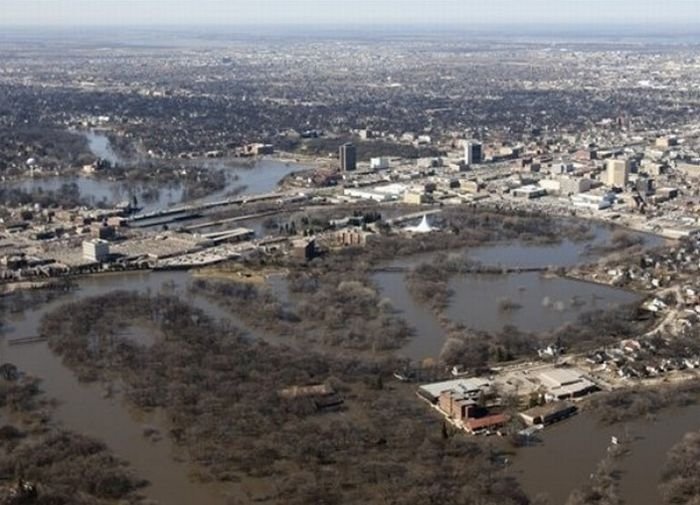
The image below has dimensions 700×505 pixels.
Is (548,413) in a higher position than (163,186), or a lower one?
higher

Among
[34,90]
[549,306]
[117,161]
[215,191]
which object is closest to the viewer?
[549,306]

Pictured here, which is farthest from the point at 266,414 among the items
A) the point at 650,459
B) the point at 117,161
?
the point at 117,161

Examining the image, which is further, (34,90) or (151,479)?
(34,90)

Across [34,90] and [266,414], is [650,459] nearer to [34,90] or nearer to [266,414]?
[266,414]

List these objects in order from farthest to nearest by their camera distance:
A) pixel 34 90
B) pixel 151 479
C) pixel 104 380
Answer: pixel 34 90, pixel 104 380, pixel 151 479

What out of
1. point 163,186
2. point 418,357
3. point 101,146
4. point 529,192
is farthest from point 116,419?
point 101,146

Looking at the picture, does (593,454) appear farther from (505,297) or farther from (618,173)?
(618,173)

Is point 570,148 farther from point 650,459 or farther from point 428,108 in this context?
point 650,459
